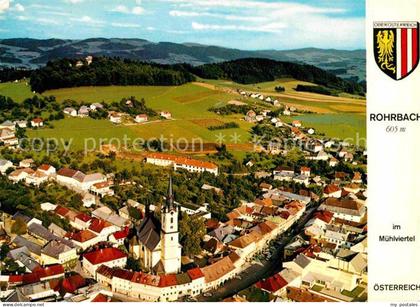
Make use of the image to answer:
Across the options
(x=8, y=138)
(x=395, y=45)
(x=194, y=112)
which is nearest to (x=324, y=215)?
(x=194, y=112)

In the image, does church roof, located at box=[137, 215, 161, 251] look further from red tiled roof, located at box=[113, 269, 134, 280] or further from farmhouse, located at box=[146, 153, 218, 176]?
farmhouse, located at box=[146, 153, 218, 176]

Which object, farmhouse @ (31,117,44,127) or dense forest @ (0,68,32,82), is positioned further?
dense forest @ (0,68,32,82)

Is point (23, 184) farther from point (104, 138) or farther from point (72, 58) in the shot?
point (72, 58)

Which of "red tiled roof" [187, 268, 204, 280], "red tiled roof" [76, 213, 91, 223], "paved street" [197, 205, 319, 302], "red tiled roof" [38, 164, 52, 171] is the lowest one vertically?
"paved street" [197, 205, 319, 302]

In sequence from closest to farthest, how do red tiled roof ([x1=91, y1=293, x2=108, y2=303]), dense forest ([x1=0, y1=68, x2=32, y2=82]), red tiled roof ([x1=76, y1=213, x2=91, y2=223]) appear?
red tiled roof ([x1=91, y1=293, x2=108, y2=303])
red tiled roof ([x1=76, y1=213, x2=91, y2=223])
dense forest ([x1=0, y1=68, x2=32, y2=82])

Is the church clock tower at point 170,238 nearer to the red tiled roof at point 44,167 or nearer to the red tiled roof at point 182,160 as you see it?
the red tiled roof at point 182,160

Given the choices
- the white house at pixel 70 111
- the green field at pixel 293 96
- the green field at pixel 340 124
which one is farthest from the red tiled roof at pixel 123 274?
the green field at pixel 293 96

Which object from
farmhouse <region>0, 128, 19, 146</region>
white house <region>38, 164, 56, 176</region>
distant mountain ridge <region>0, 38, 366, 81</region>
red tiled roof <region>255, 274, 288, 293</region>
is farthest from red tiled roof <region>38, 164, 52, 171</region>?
red tiled roof <region>255, 274, 288, 293</region>

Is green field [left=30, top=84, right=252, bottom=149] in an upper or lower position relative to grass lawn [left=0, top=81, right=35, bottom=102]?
lower

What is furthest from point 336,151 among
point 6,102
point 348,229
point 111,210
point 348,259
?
point 6,102
